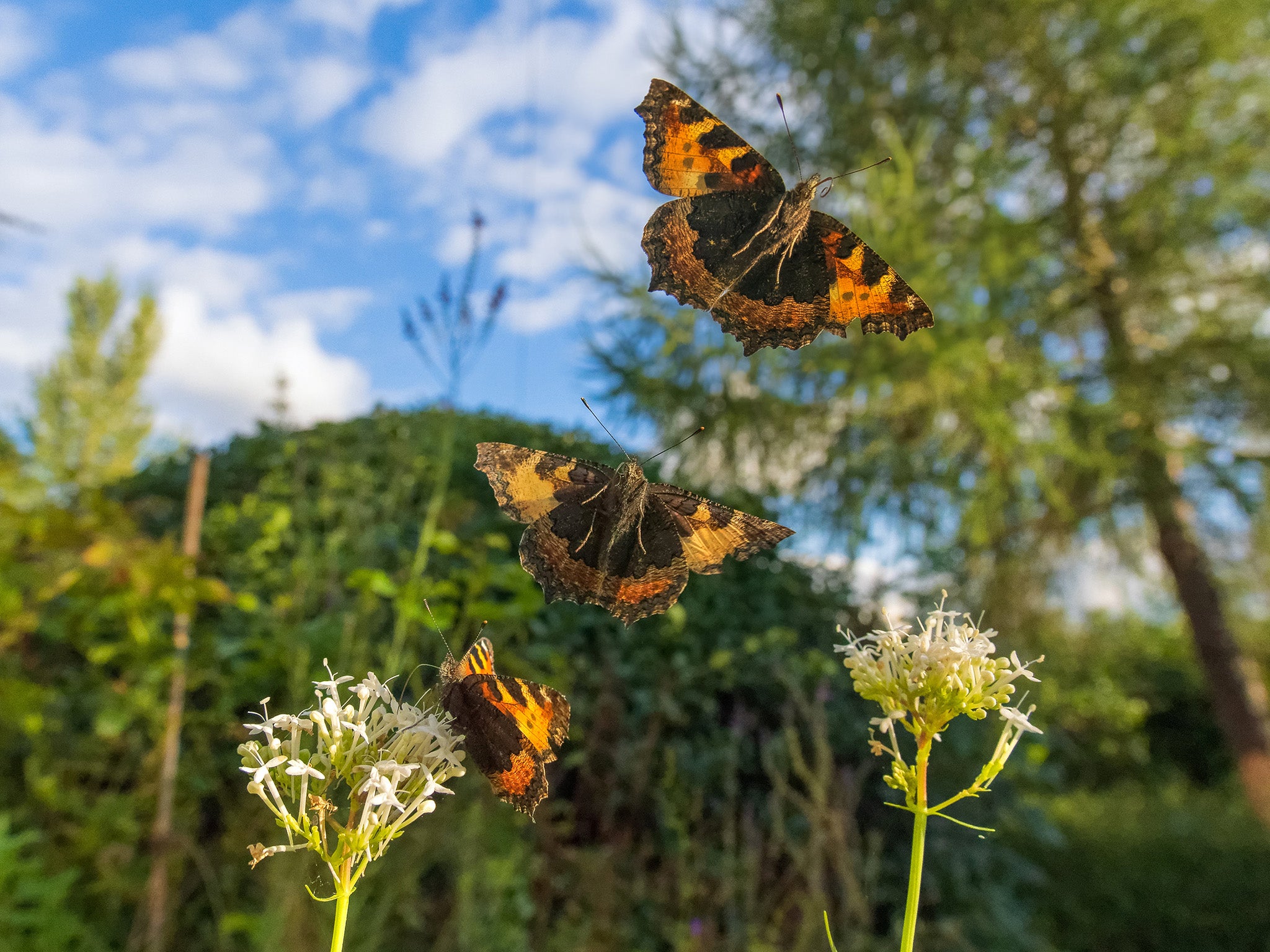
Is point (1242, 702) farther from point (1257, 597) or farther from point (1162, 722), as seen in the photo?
point (1162, 722)

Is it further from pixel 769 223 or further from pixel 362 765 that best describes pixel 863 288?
pixel 362 765

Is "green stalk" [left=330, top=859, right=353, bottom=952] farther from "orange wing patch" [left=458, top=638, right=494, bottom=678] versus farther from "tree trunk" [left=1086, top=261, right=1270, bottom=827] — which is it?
"tree trunk" [left=1086, top=261, right=1270, bottom=827]

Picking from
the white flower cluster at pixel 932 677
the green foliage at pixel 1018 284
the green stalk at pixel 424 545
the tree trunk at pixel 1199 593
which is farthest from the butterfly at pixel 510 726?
the tree trunk at pixel 1199 593

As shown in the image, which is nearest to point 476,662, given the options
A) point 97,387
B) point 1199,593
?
point 1199,593

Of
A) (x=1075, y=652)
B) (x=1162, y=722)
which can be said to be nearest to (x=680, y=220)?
(x=1075, y=652)

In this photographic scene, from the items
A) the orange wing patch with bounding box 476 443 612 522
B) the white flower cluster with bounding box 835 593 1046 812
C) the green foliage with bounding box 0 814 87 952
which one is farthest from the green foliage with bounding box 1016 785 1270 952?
the orange wing patch with bounding box 476 443 612 522

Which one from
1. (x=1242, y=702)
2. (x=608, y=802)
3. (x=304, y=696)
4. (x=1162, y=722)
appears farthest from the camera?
(x=1162, y=722)

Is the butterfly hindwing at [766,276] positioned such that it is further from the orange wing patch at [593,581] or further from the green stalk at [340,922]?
the green stalk at [340,922]

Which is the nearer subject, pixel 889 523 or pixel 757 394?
pixel 757 394
